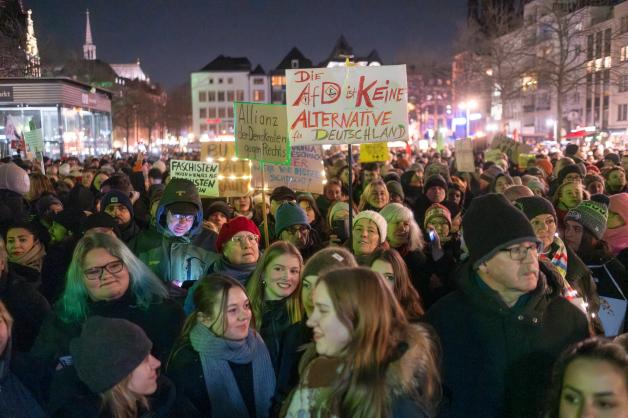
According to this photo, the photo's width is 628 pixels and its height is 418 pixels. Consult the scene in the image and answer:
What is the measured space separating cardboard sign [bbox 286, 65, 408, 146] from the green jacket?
1242 mm

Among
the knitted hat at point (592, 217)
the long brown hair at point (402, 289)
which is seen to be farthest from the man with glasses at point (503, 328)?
the knitted hat at point (592, 217)

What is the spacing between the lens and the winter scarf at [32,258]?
18.0ft

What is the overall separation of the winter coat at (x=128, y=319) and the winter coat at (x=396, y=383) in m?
1.44

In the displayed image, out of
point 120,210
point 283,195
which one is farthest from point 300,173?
point 120,210

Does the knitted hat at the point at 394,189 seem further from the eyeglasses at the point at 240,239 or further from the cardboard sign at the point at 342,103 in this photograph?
the eyeglasses at the point at 240,239

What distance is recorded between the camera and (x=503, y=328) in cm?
289

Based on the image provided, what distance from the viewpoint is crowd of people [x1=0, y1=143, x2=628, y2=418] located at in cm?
231

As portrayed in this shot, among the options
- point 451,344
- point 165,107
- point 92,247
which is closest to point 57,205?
point 92,247

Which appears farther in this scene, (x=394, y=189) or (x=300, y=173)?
(x=300, y=173)

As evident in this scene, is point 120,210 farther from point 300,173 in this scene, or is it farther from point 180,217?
point 300,173

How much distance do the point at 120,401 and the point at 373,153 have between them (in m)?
10.9

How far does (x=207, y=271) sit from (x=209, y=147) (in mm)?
6425

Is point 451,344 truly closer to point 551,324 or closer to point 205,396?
point 551,324

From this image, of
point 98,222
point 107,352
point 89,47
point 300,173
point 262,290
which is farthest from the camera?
point 89,47
